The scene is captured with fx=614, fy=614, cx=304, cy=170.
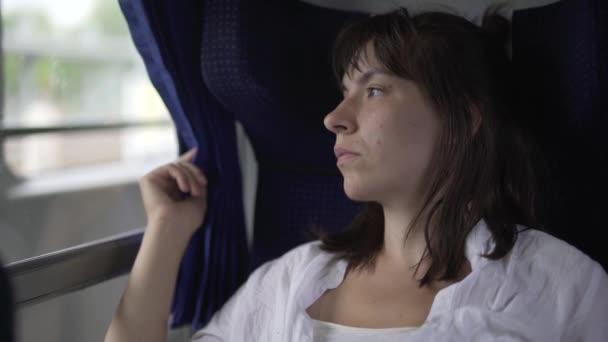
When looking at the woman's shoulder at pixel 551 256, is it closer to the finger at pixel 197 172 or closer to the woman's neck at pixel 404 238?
the woman's neck at pixel 404 238

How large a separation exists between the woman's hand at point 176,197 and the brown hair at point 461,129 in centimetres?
41

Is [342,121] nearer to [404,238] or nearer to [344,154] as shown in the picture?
[344,154]

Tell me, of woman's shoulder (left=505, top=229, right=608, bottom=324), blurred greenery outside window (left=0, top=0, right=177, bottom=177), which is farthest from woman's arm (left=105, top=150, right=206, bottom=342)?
blurred greenery outside window (left=0, top=0, right=177, bottom=177)

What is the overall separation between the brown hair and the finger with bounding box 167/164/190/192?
41 centimetres

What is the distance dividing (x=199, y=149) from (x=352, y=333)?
1.75 feet

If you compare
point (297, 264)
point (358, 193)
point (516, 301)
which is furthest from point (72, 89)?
point (516, 301)

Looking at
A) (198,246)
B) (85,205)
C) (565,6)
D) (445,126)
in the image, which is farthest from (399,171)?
(85,205)

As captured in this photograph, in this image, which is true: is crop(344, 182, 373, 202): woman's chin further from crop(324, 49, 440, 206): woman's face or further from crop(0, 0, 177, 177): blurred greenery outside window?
crop(0, 0, 177, 177): blurred greenery outside window

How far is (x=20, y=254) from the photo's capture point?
4.16ft

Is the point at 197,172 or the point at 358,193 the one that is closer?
the point at 358,193

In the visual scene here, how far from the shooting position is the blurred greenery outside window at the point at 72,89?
202cm

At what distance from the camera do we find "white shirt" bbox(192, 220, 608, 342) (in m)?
0.87

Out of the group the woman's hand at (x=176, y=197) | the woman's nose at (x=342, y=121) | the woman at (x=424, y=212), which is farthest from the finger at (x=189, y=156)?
the woman's nose at (x=342, y=121)

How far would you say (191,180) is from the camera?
4.03 feet
